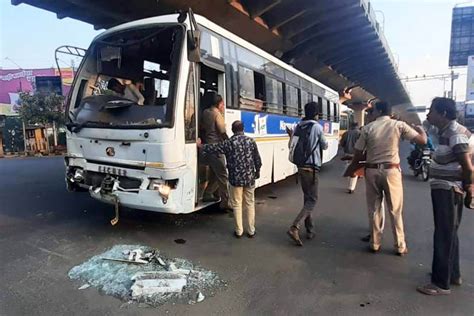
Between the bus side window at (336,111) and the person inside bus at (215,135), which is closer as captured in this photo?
the person inside bus at (215,135)

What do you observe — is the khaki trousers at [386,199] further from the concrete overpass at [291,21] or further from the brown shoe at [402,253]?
the concrete overpass at [291,21]

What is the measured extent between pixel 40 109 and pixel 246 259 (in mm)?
19430

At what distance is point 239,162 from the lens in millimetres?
4898

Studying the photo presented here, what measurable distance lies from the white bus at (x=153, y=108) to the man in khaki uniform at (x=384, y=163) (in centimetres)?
231

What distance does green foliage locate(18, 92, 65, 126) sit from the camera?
19.6 m

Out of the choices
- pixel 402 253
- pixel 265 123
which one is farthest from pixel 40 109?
pixel 402 253

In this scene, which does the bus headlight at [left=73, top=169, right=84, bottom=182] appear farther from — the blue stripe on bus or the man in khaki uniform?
the man in khaki uniform

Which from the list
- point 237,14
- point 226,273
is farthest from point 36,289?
point 237,14

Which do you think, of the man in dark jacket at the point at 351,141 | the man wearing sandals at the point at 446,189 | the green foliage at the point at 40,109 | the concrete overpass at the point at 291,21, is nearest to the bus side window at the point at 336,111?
the concrete overpass at the point at 291,21

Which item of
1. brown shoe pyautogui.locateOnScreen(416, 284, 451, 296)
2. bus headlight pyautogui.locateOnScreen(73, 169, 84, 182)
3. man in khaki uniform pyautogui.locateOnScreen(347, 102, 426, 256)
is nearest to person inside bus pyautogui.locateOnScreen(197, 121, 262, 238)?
man in khaki uniform pyautogui.locateOnScreen(347, 102, 426, 256)

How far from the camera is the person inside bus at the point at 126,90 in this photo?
5.33m

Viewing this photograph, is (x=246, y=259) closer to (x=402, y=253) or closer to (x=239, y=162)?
(x=239, y=162)

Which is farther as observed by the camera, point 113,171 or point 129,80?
point 129,80

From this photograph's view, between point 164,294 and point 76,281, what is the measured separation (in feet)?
3.29
